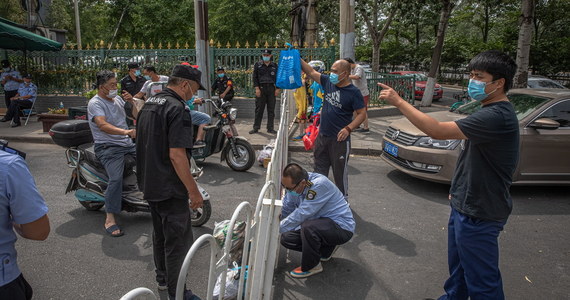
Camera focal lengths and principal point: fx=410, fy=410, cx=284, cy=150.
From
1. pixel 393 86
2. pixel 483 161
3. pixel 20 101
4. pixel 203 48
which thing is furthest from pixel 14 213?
pixel 393 86

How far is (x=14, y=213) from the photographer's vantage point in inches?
72.7

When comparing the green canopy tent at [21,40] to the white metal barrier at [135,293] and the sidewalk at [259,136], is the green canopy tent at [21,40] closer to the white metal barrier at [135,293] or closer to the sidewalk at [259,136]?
the sidewalk at [259,136]

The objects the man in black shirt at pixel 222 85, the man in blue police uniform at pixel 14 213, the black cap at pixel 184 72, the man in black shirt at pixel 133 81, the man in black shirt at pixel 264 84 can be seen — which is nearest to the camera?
the man in blue police uniform at pixel 14 213

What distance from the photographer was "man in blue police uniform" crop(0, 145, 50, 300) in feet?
5.93

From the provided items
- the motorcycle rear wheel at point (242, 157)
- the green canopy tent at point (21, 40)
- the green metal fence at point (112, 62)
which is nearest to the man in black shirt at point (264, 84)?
the green metal fence at point (112, 62)

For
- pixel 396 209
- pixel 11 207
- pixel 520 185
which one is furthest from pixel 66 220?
pixel 520 185

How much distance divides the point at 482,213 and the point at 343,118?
7.84 feet

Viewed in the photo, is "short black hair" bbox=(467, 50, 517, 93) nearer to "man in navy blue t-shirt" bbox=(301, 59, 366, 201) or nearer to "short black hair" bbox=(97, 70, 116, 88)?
"man in navy blue t-shirt" bbox=(301, 59, 366, 201)

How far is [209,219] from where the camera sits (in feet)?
16.5

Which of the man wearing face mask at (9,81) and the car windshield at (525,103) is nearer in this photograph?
the car windshield at (525,103)

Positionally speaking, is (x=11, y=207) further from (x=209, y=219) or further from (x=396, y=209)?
(x=396, y=209)

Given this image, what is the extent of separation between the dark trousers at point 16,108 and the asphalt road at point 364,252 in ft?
18.9

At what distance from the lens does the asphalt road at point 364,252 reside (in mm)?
3641

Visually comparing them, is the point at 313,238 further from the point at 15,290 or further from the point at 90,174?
the point at 90,174
